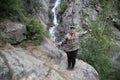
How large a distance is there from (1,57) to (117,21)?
16773 mm

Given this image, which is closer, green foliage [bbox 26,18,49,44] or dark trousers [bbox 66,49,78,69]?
dark trousers [bbox 66,49,78,69]

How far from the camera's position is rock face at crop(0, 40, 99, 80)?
11672 mm

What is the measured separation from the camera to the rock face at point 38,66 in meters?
11.7

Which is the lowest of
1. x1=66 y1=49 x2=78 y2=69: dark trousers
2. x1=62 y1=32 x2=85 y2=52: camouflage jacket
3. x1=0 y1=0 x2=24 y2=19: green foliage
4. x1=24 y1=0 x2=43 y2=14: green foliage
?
x1=66 y1=49 x2=78 y2=69: dark trousers

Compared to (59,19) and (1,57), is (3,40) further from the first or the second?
(59,19)

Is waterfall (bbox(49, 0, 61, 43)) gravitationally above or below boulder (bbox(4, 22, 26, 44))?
below

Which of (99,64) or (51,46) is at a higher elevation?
(51,46)

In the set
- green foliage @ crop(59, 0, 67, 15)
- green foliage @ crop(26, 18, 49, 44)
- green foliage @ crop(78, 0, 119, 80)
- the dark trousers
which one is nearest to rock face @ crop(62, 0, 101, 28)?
green foliage @ crop(59, 0, 67, 15)

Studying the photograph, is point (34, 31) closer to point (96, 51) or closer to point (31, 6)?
point (31, 6)

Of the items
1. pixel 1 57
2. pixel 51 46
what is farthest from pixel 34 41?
pixel 1 57

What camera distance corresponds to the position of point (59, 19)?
26219 mm

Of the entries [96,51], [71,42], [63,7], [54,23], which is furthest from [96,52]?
[63,7]

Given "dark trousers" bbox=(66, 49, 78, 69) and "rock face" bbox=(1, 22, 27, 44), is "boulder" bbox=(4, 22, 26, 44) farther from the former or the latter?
"dark trousers" bbox=(66, 49, 78, 69)

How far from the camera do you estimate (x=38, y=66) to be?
12.5 meters
